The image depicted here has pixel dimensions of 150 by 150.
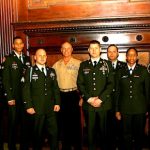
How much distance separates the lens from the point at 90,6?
491 cm

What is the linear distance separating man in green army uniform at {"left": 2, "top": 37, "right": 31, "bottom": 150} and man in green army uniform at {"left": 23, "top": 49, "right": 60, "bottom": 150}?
0.93 feet

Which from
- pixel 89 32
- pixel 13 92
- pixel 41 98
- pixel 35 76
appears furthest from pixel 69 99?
pixel 89 32

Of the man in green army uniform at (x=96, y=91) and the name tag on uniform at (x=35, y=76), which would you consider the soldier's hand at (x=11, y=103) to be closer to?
the name tag on uniform at (x=35, y=76)

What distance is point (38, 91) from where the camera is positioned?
4016 mm

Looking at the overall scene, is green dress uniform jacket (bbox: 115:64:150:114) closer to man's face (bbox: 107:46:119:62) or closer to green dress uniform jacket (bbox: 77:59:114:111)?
green dress uniform jacket (bbox: 77:59:114:111)

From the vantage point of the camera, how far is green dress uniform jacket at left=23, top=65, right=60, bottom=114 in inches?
156

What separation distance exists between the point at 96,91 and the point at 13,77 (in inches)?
44.1

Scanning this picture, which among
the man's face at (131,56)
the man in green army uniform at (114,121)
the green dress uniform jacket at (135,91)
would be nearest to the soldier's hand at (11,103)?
the man in green army uniform at (114,121)

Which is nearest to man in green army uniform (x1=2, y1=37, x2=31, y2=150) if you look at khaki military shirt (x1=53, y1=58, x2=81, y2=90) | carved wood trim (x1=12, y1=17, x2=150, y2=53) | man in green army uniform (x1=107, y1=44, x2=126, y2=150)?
khaki military shirt (x1=53, y1=58, x2=81, y2=90)

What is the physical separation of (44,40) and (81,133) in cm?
149

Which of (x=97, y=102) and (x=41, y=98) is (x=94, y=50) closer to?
(x=97, y=102)

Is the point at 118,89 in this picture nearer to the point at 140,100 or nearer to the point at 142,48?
the point at 140,100

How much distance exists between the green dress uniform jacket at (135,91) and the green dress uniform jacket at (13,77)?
1282mm

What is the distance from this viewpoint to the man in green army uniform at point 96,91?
3951mm
